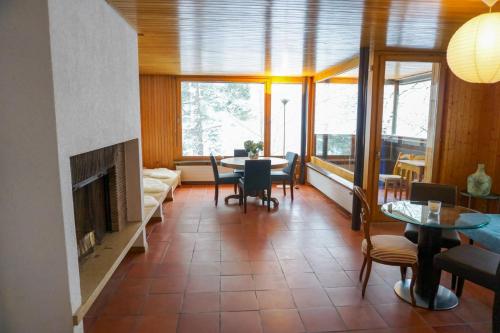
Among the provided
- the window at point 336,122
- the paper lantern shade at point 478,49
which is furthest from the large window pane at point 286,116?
the paper lantern shade at point 478,49

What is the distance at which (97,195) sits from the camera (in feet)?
9.68

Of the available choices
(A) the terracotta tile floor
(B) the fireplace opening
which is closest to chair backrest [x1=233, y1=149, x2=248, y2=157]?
(A) the terracotta tile floor

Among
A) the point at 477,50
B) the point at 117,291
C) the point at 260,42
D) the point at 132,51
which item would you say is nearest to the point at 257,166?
the point at 260,42

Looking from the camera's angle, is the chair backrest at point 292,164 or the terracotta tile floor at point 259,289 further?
the chair backrest at point 292,164

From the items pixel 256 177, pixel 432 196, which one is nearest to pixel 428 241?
pixel 432 196

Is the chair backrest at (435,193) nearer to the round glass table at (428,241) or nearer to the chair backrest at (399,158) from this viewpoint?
the round glass table at (428,241)

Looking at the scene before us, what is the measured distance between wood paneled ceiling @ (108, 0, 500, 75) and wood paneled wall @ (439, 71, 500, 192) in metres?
0.71

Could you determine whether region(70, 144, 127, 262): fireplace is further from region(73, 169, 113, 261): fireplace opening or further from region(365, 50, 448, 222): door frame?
Answer: region(365, 50, 448, 222): door frame

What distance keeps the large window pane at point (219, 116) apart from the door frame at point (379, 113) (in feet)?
10.8

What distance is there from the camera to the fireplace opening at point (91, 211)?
2.50 meters

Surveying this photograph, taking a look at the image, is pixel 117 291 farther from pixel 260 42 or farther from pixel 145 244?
pixel 260 42

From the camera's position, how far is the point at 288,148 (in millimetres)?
7586

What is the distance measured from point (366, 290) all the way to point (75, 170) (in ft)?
8.10

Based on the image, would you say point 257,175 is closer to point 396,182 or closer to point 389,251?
point 396,182
